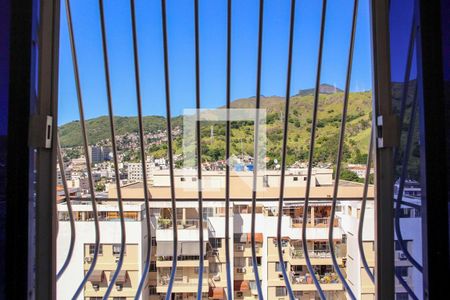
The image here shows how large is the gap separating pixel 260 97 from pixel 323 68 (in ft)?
1.20

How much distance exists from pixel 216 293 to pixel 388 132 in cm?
133

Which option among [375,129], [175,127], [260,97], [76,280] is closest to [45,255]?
[76,280]

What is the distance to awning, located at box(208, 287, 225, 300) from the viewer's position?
2119 mm

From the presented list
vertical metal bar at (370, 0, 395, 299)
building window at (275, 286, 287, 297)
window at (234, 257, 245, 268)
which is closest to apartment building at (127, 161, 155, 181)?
window at (234, 257, 245, 268)

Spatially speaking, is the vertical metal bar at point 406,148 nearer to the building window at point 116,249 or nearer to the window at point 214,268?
the window at point 214,268

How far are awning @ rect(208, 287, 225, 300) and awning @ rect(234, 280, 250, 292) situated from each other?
9 centimetres

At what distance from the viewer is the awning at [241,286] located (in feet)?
7.14

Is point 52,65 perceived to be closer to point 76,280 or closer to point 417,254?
point 76,280

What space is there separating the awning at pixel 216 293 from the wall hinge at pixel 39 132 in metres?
1.27

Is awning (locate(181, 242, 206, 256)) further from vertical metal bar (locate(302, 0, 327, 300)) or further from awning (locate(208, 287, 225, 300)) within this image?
vertical metal bar (locate(302, 0, 327, 300))

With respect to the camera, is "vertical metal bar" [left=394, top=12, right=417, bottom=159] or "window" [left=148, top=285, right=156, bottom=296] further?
"window" [left=148, top=285, right=156, bottom=296]

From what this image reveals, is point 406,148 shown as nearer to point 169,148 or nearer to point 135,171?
point 169,148
